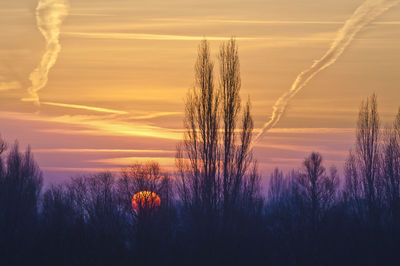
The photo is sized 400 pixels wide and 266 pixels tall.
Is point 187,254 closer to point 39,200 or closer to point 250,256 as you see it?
point 250,256

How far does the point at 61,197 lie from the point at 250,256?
44520 millimetres

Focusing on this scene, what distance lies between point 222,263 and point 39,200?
40719 millimetres

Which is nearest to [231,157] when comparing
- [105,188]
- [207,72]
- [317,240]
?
[207,72]

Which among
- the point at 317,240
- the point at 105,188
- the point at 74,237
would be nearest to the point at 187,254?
the point at 74,237

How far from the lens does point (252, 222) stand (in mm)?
39656

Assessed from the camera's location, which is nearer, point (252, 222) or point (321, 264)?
point (321, 264)

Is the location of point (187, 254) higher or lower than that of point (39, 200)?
lower

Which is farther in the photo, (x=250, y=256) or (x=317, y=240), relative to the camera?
(x=317, y=240)

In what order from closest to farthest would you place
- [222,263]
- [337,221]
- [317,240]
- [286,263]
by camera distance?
1. [222,263]
2. [286,263]
3. [317,240]
4. [337,221]

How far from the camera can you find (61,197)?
72.1m

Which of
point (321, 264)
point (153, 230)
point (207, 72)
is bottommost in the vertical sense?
point (321, 264)

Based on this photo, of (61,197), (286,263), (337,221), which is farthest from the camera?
(61,197)

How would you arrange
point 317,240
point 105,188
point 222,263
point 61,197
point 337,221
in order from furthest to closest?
point 61,197 < point 105,188 < point 337,221 < point 317,240 < point 222,263

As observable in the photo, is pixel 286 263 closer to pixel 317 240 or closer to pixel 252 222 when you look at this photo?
pixel 317 240
